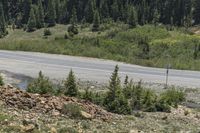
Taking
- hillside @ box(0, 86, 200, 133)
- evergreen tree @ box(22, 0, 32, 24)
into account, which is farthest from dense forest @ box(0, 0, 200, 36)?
hillside @ box(0, 86, 200, 133)

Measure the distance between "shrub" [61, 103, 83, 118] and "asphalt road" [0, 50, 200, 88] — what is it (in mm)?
21417

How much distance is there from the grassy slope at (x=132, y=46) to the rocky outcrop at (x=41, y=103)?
34651 mm

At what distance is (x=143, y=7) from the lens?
332ft

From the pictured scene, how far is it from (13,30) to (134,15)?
32.0 meters

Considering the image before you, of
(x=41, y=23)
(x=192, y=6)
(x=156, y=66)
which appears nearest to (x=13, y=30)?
(x=41, y=23)

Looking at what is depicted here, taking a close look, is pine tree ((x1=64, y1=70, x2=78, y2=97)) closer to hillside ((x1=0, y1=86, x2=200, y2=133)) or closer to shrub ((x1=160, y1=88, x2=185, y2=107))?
hillside ((x1=0, y1=86, x2=200, y2=133))

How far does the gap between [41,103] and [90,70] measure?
91.8 feet

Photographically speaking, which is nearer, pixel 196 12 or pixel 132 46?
pixel 132 46

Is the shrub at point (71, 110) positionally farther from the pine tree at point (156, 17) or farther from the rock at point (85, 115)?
the pine tree at point (156, 17)

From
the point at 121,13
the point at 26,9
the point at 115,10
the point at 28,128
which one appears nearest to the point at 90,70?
the point at 28,128

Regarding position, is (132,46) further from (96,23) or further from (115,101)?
(115,101)

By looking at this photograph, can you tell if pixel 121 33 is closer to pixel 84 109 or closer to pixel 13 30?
Result: pixel 13 30

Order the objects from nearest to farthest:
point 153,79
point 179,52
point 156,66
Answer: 1. point 153,79
2. point 156,66
3. point 179,52

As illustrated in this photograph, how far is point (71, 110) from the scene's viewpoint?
20625mm
